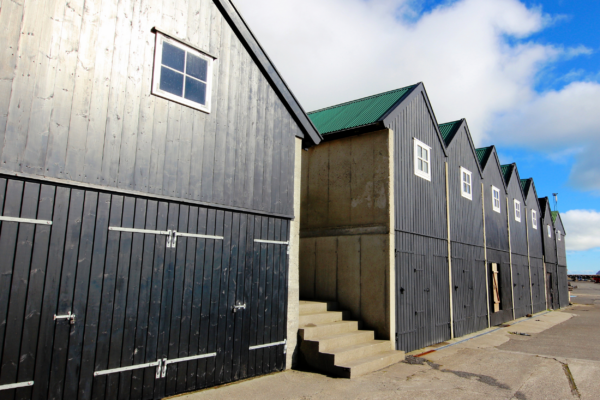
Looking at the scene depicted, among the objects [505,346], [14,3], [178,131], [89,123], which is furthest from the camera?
[505,346]

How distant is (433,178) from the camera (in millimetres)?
12242

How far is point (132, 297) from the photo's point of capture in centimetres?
556

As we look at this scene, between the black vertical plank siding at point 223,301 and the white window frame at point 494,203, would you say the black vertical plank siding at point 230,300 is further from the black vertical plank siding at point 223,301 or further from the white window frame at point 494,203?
the white window frame at point 494,203

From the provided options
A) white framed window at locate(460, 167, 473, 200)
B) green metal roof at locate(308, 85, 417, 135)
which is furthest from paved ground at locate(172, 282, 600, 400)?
green metal roof at locate(308, 85, 417, 135)

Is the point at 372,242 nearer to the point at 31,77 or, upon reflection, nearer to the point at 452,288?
the point at 452,288

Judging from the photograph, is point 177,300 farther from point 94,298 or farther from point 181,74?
point 181,74

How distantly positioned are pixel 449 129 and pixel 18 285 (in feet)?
44.5

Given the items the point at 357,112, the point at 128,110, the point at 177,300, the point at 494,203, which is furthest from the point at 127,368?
the point at 494,203

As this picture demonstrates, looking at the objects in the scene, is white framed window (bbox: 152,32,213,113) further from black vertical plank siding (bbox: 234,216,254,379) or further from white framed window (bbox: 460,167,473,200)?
white framed window (bbox: 460,167,473,200)

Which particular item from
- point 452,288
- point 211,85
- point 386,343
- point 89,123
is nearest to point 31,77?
point 89,123

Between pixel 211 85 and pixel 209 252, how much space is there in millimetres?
2763

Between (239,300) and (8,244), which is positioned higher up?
(8,244)

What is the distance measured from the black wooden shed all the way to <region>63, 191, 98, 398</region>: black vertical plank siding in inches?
0.6

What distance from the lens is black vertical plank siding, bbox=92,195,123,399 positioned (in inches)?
203
